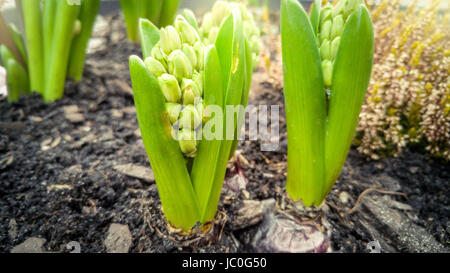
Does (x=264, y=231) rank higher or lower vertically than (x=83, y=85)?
lower

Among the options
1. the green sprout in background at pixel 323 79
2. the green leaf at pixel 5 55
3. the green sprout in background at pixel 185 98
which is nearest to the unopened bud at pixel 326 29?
the green sprout in background at pixel 323 79

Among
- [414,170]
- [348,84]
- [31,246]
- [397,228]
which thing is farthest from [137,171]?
[414,170]

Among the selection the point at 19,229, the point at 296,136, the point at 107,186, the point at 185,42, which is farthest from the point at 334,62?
the point at 19,229

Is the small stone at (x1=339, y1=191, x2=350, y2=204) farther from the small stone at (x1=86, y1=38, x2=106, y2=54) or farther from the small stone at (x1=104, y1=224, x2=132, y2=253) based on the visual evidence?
the small stone at (x1=86, y1=38, x2=106, y2=54)

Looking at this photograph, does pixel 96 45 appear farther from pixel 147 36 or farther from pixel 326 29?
pixel 326 29

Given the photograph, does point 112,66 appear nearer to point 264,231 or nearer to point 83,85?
point 83,85

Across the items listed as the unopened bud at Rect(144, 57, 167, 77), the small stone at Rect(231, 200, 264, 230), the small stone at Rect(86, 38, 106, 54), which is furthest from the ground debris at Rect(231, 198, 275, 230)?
the small stone at Rect(86, 38, 106, 54)

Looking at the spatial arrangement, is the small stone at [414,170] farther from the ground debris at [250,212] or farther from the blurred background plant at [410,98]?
the ground debris at [250,212]
